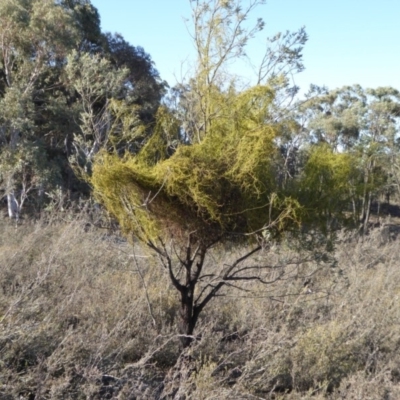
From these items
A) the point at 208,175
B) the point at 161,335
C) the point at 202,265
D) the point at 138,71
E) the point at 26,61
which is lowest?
the point at 161,335

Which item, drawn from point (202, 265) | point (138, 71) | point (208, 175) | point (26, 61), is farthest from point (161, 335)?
point (138, 71)

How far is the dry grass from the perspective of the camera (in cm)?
425

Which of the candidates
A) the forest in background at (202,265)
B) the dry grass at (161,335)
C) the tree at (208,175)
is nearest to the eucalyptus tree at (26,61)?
the dry grass at (161,335)

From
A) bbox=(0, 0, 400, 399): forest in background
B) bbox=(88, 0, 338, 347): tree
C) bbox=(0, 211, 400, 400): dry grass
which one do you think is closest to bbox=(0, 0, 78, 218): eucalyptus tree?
bbox=(0, 211, 400, 400): dry grass

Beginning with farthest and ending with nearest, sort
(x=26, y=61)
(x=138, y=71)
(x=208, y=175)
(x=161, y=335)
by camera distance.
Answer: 1. (x=138, y=71)
2. (x=26, y=61)
3. (x=161, y=335)
4. (x=208, y=175)

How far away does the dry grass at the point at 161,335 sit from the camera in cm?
425

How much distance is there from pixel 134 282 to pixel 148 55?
18.3 m

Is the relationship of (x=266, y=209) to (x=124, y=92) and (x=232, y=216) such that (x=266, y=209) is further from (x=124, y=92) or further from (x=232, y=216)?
(x=124, y=92)

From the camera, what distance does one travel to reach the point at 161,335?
16.0ft

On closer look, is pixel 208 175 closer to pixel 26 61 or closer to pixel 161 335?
pixel 161 335

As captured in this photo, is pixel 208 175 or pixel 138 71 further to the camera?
pixel 138 71

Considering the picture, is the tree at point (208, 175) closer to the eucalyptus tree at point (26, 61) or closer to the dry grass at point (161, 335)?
the dry grass at point (161, 335)

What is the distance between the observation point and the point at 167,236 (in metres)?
4.63

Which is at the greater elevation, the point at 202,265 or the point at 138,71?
the point at 138,71
